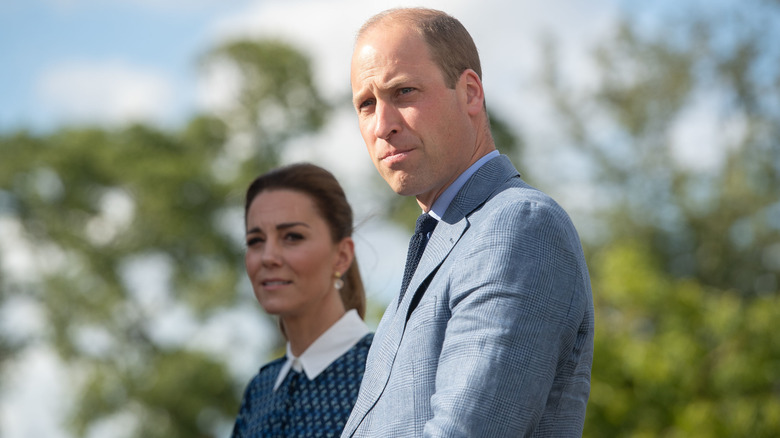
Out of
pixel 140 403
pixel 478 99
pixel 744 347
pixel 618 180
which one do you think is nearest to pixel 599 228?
pixel 618 180

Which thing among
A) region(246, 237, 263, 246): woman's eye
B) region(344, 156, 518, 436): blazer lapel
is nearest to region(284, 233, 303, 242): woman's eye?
region(246, 237, 263, 246): woman's eye

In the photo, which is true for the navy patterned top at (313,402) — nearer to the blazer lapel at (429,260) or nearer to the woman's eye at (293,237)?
the woman's eye at (293,237)

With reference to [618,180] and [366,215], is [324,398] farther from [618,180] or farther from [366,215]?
[618,180]

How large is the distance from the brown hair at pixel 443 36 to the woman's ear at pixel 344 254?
5.91ft

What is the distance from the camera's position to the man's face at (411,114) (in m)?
2.04

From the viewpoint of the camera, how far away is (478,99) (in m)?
2.14

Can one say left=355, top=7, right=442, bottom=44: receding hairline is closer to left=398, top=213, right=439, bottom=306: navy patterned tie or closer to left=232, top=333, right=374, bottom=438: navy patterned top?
left=398, top=213, right=439, bottom=306: navy patterned tie

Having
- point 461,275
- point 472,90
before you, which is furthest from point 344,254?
point 461,275

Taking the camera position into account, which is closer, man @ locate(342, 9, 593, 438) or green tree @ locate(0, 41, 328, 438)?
man @ locate(342, 9, 593, 438)

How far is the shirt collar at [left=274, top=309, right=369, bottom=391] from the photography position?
3.67 meters

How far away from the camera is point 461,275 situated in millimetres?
1832

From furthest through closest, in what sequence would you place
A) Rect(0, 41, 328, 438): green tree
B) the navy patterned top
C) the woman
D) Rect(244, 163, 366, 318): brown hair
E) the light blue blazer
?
Rect(0, 41, 328, 438): green tree → Rect(244, 163, 366, 318): brown hair → the woman → the navy patterned top → the light blue blazer

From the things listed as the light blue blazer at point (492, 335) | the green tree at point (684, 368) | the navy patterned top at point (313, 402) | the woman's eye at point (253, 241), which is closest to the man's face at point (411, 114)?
the light blue blazer at point (492, 335)

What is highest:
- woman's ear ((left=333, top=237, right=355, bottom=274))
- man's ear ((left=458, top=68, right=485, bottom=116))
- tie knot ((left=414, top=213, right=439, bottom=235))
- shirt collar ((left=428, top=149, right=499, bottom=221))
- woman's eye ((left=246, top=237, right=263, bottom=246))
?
woman's eye ((left=246, top=237, right=263, bottom=246))
